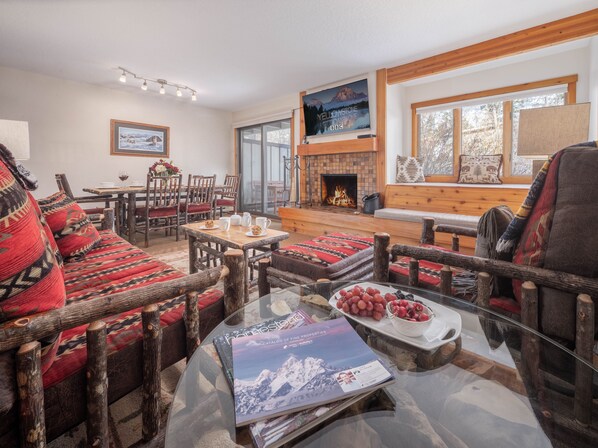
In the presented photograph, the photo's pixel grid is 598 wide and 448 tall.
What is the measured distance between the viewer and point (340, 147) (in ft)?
15.6

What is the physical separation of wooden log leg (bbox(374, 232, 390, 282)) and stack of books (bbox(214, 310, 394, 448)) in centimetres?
71

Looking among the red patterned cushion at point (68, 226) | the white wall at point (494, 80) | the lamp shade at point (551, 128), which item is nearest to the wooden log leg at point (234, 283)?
the red patterned cushion at point (68, 226)

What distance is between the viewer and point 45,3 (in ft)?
8.93

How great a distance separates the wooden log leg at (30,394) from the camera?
73cm

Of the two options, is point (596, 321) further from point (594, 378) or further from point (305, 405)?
point (305, 405)

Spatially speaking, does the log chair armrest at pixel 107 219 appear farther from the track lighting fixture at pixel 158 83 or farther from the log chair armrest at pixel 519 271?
the log chair armrest at pixel 519 271

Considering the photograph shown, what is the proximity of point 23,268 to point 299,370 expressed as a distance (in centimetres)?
72

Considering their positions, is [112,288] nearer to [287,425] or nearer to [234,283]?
[234,283]

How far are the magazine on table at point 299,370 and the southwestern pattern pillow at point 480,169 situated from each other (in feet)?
13.2

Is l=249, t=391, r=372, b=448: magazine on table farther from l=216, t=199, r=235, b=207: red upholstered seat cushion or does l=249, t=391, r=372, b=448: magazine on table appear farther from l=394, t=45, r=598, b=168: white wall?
l=216, t=199, r=235, b=207: red upholstered seat cushion

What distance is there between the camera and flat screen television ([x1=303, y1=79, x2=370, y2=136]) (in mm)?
4598

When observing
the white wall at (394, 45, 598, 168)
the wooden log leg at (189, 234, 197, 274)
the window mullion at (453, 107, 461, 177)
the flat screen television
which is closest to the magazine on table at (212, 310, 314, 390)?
the wooden log leg at (189, 234, 197, 274)

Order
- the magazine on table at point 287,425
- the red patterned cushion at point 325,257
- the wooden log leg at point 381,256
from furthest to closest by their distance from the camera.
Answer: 1. the red patterned cushion at point 325,257
2. the wooden log leg at point 381,256
3. the magazine on table at point 287,425

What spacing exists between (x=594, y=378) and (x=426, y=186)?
11.4ft
